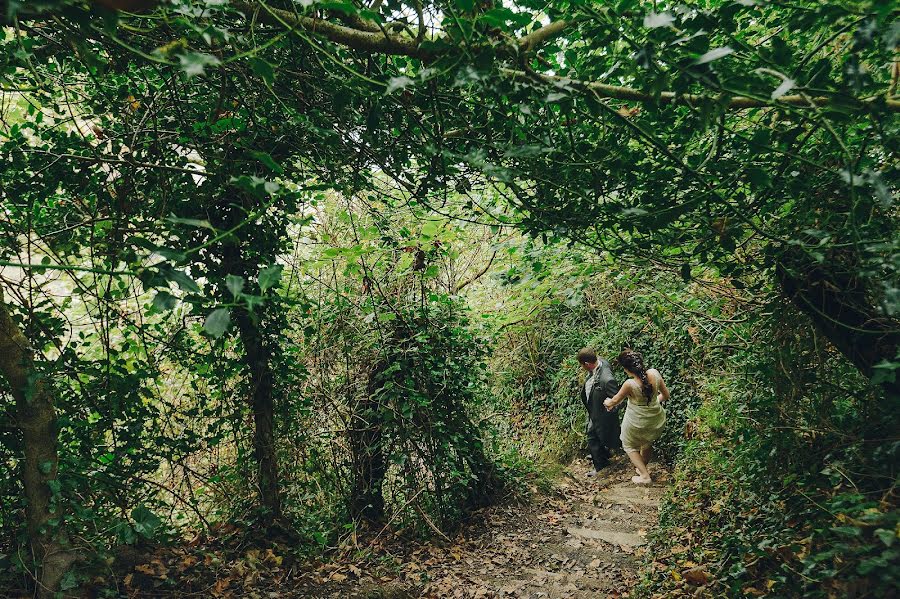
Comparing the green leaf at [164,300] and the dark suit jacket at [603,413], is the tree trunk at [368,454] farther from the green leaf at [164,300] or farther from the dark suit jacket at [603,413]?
the green leaf at [164,300]

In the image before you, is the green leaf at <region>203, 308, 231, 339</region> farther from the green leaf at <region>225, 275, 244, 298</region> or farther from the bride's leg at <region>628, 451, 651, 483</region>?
the bride's leg at <region>628, 451, 651, 483</region>

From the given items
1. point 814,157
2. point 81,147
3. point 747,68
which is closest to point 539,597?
point 814,157

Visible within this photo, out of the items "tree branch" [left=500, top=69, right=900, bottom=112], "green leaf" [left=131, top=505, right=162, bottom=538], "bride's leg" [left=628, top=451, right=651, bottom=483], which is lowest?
"bride's leg" [left=628, top=451, right=651, bottom=483]

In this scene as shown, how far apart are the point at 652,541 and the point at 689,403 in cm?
369

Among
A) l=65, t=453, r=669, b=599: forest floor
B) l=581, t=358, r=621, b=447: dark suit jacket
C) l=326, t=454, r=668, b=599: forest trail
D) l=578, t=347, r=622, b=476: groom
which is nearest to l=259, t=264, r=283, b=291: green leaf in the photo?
l=65, t=453, r=669, b=599: forest floor

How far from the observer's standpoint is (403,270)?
5.56 meters

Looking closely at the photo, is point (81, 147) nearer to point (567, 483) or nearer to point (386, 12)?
point (386, 12)

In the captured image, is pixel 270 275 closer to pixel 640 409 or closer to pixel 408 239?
pixel 408 239

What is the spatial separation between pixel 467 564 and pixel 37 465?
377 centimetres

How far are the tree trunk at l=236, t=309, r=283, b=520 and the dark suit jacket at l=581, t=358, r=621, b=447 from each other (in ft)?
16.9

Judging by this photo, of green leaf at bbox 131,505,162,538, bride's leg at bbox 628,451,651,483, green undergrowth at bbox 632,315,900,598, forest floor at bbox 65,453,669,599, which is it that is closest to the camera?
green undergrowth at bbox 632,315,900,598

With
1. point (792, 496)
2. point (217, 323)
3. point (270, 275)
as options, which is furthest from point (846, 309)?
point (217, 323)

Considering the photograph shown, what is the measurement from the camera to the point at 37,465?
9.87 feet

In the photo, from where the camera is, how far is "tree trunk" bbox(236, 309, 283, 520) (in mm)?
4559
